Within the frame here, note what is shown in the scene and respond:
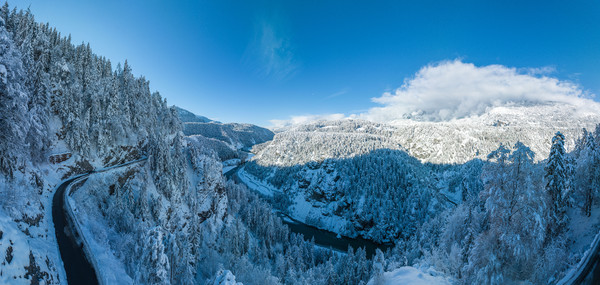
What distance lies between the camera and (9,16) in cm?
3197

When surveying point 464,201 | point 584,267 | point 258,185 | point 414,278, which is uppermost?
point 584,267

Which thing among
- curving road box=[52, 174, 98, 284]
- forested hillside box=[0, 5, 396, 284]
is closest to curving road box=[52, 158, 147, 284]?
curving road box=[52, 174, 98, 284]

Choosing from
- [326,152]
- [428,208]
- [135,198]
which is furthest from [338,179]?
[135,198]

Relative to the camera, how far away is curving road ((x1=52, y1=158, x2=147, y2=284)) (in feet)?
54.5

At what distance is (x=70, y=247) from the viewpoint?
1872 cm

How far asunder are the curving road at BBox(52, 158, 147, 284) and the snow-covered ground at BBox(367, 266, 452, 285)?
26.3m

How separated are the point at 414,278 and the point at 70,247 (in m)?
32.7

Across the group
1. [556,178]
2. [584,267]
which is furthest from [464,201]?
[556,178]

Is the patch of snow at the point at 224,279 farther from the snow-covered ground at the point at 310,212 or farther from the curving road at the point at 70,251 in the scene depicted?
the snow-covered ground at the point at 310,212

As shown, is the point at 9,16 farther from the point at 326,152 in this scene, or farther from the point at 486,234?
the point at 326,152

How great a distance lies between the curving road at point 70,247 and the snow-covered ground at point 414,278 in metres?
26.3

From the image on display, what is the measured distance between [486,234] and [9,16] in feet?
213

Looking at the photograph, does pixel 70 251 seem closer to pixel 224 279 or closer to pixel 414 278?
pixel 224 279

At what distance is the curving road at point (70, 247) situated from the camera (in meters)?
16.6
